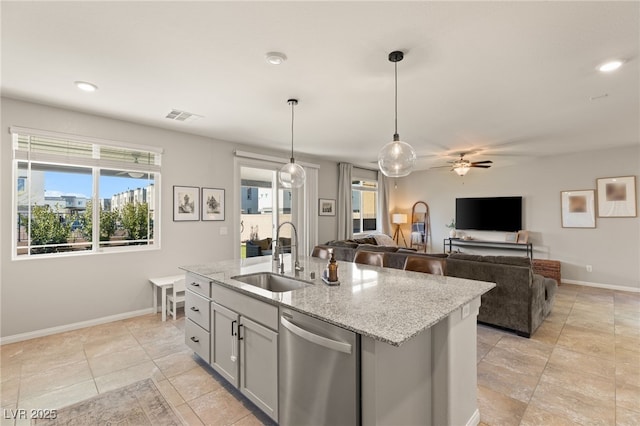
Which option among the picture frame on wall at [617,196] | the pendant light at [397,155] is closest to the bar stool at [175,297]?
the pendant light at [397,155]

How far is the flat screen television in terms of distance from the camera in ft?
21.5

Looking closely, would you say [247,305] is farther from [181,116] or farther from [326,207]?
[326,207]

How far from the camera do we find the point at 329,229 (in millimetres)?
6797

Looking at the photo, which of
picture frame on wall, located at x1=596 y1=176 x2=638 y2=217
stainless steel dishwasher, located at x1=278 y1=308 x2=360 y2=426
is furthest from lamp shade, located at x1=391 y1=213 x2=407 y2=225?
stainless steel dishwasher, located at x1=278 y1=308 x2=360 y2=426

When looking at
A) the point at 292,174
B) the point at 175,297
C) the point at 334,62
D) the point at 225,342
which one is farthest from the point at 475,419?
the point at 175,297

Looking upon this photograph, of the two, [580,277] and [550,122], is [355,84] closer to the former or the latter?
[550,122]

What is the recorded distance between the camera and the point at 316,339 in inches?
58.4

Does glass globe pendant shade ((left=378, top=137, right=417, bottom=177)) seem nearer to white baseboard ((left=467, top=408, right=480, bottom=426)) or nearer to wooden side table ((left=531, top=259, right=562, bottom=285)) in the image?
white baseboard ((left=467, top=408, right=480, bottom=426))

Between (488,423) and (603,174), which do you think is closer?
(488,423)

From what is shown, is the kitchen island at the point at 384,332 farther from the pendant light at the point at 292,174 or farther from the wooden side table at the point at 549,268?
→ the wooden side table at the point at 549,268

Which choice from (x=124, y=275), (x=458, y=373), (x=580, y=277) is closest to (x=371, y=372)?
(x=458, y=373)

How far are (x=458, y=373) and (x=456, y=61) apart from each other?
2.33 m

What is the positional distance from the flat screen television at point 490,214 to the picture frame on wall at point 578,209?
0.78 meters

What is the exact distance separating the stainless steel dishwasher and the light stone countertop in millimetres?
84
